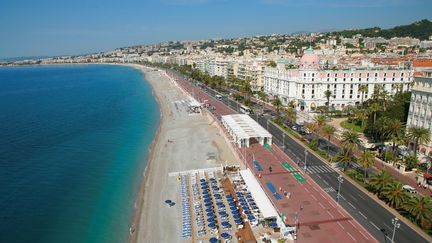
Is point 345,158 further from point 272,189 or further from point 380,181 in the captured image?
point 272,189

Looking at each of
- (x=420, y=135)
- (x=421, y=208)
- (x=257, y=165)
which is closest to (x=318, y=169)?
(x=257, y=165)

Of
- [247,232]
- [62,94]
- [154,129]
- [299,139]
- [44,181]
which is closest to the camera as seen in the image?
[247,232]

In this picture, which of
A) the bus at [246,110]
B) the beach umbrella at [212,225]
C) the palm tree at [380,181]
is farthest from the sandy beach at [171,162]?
the palm tree at [380,181]

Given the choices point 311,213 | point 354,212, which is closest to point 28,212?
point 311,213

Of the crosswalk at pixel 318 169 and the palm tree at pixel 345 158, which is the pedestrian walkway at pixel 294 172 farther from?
the palm tree at pixel 345 158

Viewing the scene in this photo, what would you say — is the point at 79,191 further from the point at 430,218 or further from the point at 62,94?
the point at 62,94

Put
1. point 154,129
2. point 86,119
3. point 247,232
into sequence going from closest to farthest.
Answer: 1. point 247,232
2. point 154,129
3. point 86,119
